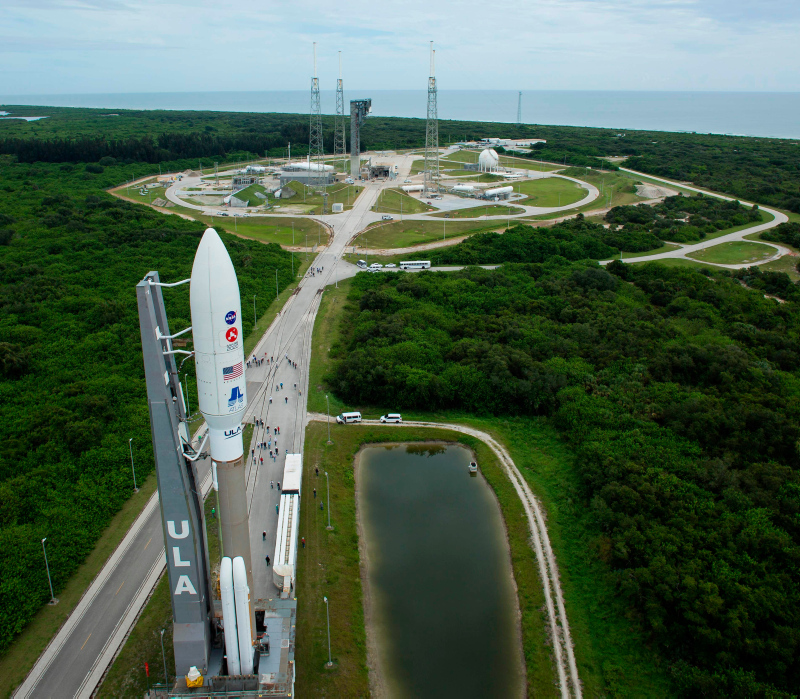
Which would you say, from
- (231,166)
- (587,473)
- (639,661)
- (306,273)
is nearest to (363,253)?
(306,273)

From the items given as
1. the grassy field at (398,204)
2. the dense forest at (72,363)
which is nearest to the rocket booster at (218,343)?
the dense forest at (72,363)

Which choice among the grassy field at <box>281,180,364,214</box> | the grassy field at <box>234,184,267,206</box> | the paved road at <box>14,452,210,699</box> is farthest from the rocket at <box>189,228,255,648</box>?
the grassy field at <box>234,184,267,206</box>

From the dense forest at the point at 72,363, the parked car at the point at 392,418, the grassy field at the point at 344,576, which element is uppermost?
the dense forest at the point at 72,363

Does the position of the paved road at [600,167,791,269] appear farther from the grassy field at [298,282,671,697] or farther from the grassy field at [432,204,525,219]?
the grassy field at [298,282,671,697]

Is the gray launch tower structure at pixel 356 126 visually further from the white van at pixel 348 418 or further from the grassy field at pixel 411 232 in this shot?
the white van at pixel 348 418

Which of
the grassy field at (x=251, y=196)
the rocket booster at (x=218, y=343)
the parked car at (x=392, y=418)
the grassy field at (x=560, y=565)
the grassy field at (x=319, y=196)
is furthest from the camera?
the grassy field at (x=319, y=196)

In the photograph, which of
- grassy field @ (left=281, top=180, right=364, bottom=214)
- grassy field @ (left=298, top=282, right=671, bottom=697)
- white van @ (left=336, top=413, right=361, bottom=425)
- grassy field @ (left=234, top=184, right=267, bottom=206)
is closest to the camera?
grassy field @ (left=298, top=282, right=671, bottom=697)

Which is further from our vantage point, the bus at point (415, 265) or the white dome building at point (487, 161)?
the white dome building at point (487, 161)
